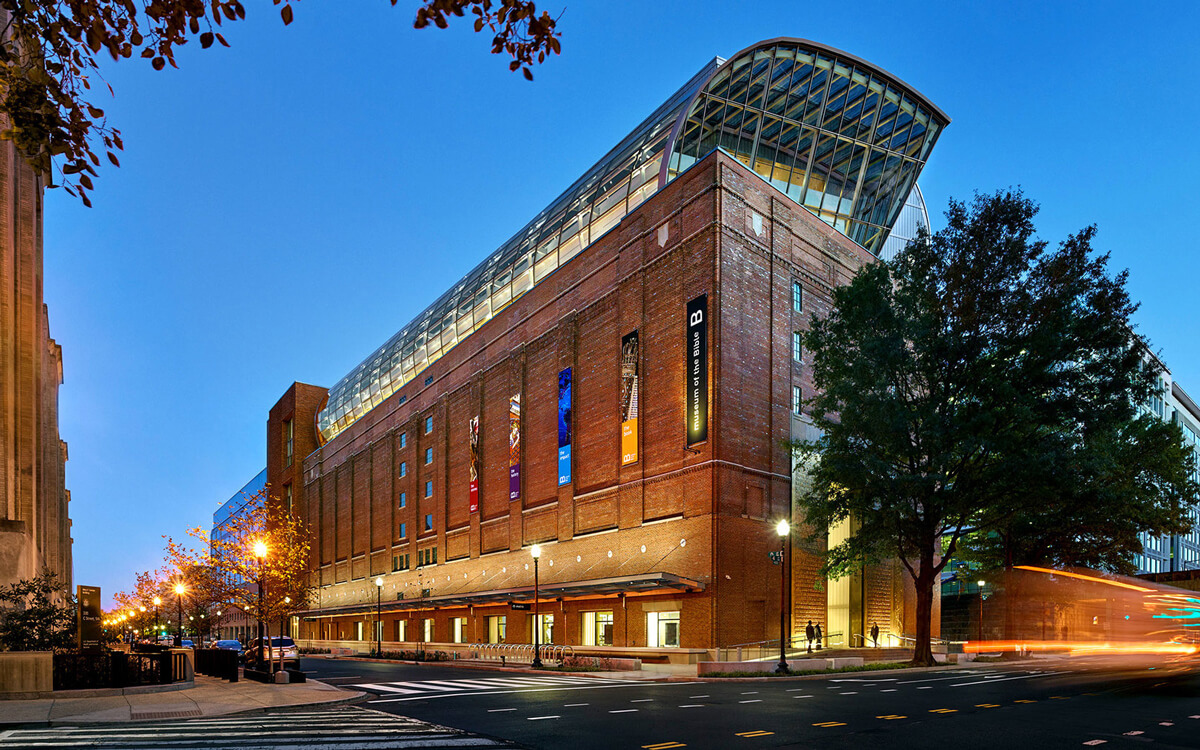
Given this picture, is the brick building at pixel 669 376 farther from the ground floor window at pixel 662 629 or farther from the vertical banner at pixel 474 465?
the vertical banner at pixel 474 465

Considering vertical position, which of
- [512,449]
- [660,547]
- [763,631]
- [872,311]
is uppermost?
[872,311]

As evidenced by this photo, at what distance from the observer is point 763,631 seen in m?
41.2

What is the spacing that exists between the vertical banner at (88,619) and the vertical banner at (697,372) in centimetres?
2442

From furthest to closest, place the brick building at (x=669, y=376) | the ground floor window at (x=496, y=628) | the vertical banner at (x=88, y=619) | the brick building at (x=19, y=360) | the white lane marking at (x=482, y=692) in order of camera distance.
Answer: the ground floor window at (x=496, y=628)
the brick building at (x=669, y=376)
the brick building at (x=19, y=360)
the vertical banner at (x=88, y=619)
the white lane marking at (x=482, y=692)

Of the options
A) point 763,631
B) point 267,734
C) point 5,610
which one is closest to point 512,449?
point 763,631

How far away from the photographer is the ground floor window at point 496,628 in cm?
5603

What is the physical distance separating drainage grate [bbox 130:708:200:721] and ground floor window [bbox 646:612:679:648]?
24.9 m

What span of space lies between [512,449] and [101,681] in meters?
33.3

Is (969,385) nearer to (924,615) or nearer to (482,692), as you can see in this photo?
(924,615)

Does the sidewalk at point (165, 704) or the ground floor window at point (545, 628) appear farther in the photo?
the ground floor window at point (545, 628)

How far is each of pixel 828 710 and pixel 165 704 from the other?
1581cm

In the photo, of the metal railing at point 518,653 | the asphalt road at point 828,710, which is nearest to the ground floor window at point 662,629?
the metal railing at point 518,653

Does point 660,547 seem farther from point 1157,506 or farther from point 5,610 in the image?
point 1157,506

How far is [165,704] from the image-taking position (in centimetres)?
2202
